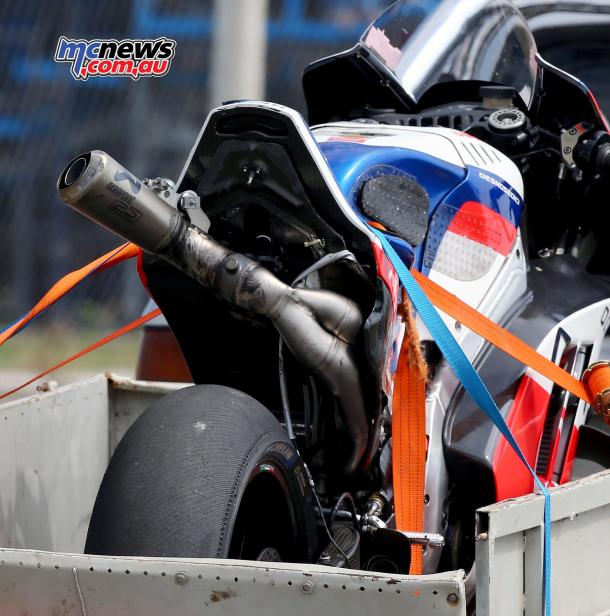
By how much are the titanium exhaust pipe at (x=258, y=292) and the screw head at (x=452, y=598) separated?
0.76m

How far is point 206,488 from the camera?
273cm

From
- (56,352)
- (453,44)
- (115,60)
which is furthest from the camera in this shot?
(56,352)

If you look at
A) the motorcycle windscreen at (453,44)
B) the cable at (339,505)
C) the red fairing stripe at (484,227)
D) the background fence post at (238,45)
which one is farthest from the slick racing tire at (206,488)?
the background fence post at (238,45)

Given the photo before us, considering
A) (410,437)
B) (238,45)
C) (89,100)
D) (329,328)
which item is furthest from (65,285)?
(89,100)

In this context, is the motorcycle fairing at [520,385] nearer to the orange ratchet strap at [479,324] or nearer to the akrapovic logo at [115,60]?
the orange ratchet strap at [479,324]

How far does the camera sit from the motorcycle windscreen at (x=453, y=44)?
4.20 m

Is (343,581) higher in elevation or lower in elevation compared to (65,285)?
lower

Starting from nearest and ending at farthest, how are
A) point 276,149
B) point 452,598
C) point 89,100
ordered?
1. point 452,598
2. point 276,149
3. point 89,100

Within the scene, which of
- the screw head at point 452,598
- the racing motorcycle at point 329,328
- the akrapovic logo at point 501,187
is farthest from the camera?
the akrapovic logo at point 501,187

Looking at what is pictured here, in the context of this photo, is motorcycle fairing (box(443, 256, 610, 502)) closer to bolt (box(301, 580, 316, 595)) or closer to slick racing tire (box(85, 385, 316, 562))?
slick racing tire (box(85, 385, 316, 562))

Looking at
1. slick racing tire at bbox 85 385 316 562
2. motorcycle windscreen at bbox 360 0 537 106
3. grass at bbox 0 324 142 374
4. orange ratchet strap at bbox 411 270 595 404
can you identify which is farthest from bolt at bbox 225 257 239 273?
grass at bbox 0 324 142 374

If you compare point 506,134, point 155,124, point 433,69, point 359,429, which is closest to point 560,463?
point 359,429

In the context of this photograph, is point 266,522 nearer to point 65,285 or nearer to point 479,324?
point 479,324

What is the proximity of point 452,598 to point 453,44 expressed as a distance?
92.9 inches
